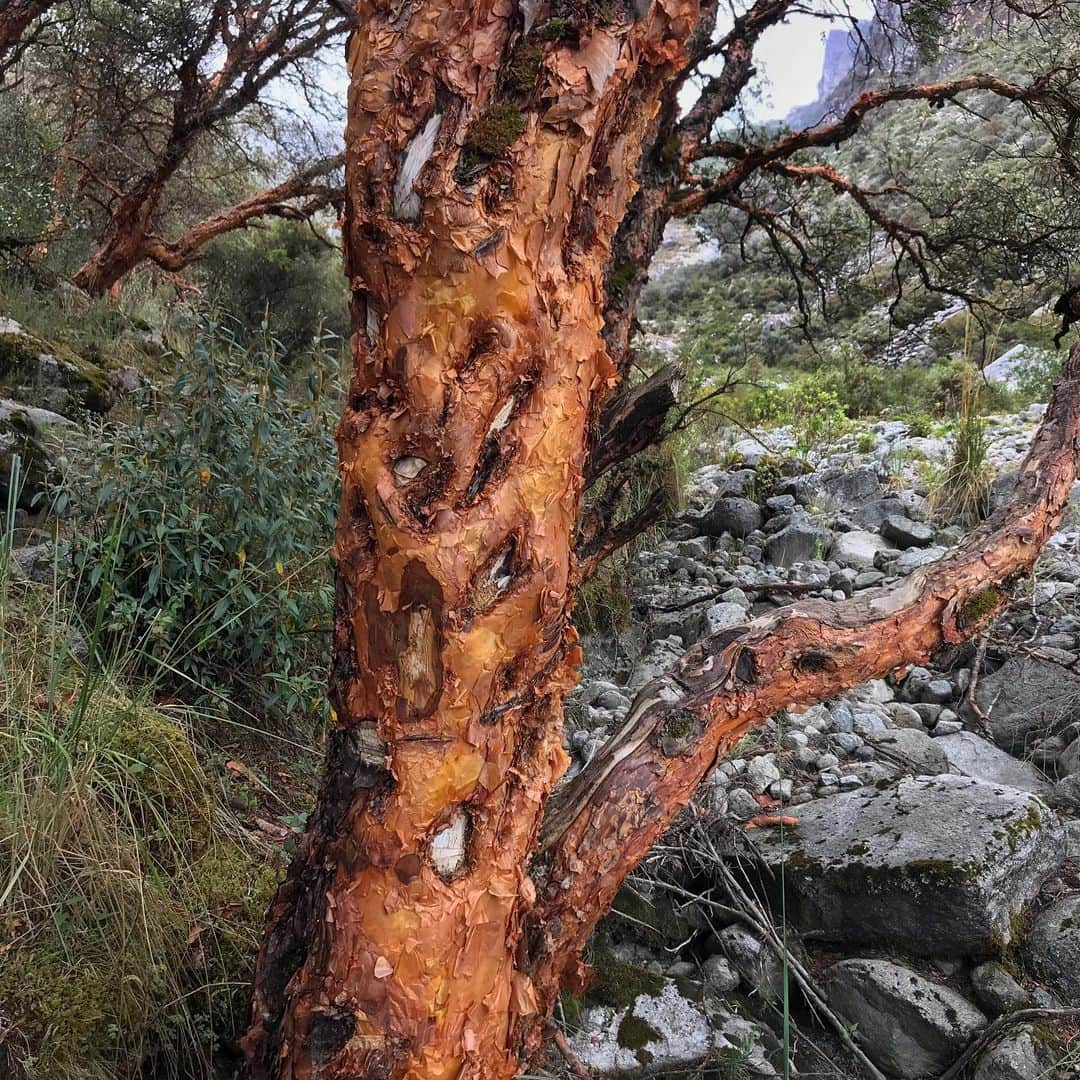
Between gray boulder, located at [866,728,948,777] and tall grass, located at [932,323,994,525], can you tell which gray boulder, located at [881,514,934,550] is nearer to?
tall grass, located at [932,323,994,525]

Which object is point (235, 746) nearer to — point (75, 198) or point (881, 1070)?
point (881, 1070)

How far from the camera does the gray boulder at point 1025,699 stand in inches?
152

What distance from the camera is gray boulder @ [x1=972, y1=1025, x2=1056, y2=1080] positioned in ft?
6.59

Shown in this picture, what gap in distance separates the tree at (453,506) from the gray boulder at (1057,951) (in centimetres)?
172

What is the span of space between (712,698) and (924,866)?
1.18 metres

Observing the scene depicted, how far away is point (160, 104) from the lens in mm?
8922

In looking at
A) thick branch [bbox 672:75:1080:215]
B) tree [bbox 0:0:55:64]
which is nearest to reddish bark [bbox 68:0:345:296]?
tree [bbox 0:0:55:64]

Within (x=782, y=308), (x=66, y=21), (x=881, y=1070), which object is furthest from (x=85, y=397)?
(x=782, y=308)

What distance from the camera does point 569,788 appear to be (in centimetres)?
168

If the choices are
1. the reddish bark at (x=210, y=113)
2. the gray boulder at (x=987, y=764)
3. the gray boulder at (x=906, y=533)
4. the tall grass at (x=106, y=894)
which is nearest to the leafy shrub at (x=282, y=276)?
the reddish bark at (x=210, y=113)

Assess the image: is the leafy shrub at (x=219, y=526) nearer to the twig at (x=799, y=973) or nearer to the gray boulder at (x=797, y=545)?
the twig at (x=799, y=973)

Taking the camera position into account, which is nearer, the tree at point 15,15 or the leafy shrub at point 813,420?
the tree at point 15,15

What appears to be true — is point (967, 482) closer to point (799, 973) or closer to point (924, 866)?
point (924, 866)

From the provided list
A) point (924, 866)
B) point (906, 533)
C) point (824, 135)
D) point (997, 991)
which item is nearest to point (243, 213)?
point (824, 135)
